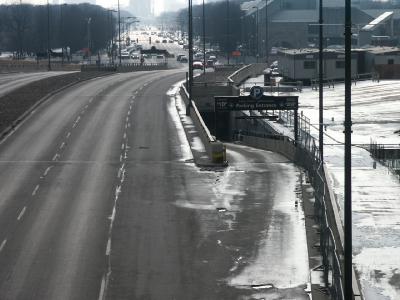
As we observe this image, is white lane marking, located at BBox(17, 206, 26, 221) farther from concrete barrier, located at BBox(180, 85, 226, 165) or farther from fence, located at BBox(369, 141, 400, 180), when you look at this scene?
fence, located at BBox(369, 141, 400, 180)

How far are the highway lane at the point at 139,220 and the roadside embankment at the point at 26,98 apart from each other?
3191 mm

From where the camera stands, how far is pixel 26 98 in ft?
211

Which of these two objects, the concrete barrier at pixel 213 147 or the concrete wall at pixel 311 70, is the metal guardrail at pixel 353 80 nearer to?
the concrete wall at pixel 311 70

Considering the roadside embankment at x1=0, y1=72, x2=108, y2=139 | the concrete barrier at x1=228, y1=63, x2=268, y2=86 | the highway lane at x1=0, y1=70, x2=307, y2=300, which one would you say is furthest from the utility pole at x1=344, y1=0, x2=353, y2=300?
the concrete barrier at x1=228, y1=63, x2=268, y2=86

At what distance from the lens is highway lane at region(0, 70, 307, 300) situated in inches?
822

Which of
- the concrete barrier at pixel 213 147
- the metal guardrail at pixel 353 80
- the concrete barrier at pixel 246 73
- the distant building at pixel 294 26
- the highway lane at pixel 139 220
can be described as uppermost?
the distant building at pixel 294 26

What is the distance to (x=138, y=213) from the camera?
2873 centimetres

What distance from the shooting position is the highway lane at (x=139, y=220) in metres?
20.9

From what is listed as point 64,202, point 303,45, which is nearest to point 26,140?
point 64,202

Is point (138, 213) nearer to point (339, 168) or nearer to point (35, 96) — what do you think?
point (339, 168)

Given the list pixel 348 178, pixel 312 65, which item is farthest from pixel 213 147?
pixel 312 65

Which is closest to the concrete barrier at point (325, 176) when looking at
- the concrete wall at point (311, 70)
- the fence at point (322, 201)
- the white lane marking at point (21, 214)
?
the fence at point (322, 201)

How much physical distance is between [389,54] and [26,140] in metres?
54.9

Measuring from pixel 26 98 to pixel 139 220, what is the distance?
126 ft
